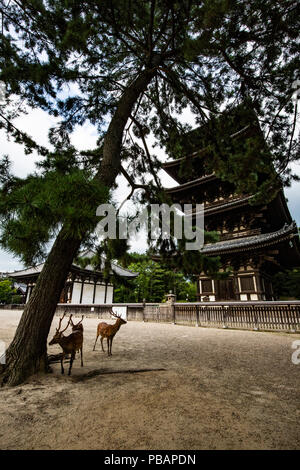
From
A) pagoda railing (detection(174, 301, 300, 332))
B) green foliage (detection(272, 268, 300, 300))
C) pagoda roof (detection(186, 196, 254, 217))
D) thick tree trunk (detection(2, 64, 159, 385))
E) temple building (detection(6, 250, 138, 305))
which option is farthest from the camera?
temple building (detection(6, 250, 138, 305))

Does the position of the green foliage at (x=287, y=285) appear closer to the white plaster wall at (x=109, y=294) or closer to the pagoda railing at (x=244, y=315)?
the pagoda railing at (x=244, y=315)

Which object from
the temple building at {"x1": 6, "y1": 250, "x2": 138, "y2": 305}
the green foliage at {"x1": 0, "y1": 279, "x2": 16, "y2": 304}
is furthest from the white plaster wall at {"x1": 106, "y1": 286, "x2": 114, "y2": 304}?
the green foliage at {"x1": 0, "y1": 279, "x2": 16, "y2": 304}

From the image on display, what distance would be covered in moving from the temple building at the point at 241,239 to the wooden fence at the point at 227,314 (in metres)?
1.53

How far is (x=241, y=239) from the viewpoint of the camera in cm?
1145

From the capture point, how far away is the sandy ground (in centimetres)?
148

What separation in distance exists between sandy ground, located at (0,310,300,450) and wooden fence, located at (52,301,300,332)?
5.02 meters

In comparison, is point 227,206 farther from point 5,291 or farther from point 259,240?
point 5,291

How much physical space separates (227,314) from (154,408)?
8.00 m

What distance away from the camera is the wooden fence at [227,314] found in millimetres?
7695

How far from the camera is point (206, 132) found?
4066mm

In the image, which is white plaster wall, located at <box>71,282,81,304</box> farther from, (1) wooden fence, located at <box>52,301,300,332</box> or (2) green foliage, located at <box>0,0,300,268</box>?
(2) green foliage, located at <box>0,0,300,268</box>

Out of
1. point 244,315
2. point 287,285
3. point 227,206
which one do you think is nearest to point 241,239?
point 227,206

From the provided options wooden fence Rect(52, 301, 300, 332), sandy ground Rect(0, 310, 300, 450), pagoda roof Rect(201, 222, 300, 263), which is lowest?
Answer: sandy ground Rect(0, 310, 300, 450)

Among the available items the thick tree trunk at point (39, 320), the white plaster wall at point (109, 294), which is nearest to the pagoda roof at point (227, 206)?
the thick tree trunk at point (39, 320)
